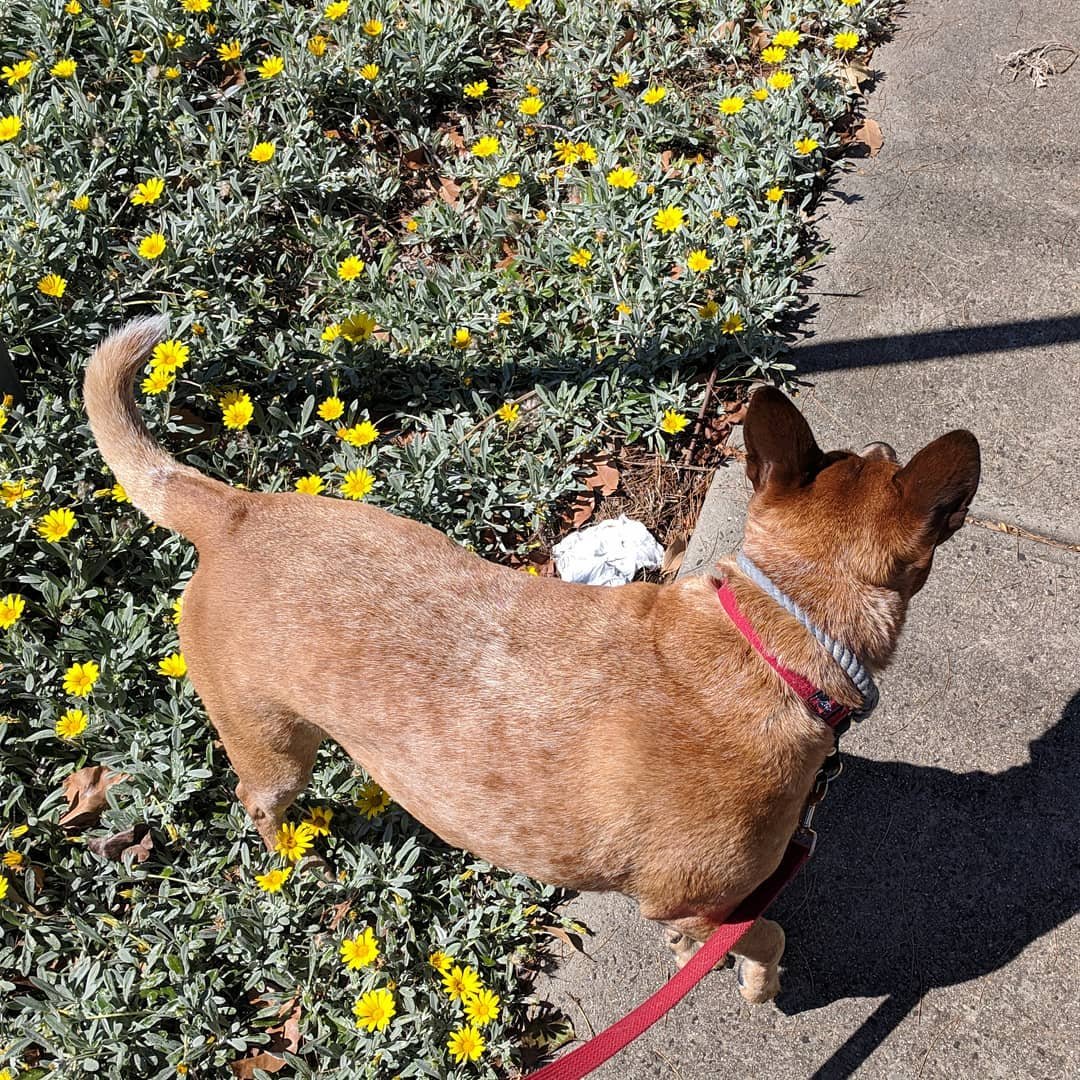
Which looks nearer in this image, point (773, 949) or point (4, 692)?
point (773, 949)

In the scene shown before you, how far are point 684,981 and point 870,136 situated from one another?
4411 millimetres

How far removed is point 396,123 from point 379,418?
2056 mm

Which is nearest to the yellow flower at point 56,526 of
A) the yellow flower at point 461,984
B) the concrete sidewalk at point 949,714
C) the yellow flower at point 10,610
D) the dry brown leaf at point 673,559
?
the yellow flower at point 10,610

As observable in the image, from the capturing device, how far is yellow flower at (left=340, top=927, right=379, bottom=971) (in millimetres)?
3143

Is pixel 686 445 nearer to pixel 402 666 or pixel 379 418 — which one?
pixel 379 418

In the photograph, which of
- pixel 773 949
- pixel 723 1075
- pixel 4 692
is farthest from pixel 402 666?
pixel 4 692

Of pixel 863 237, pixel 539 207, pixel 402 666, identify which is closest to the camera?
pixel 402 666

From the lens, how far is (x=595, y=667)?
2621 mm

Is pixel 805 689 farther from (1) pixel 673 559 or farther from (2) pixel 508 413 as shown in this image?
(2) pixel 508 413

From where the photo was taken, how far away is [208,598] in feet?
9.50

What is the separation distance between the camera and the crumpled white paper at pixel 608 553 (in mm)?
3934

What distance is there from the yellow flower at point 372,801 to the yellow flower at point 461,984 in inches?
24.7

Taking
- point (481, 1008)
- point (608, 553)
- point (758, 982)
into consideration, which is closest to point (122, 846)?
point (481, 1008)

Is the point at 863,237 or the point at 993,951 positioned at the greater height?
the point at 863,237
